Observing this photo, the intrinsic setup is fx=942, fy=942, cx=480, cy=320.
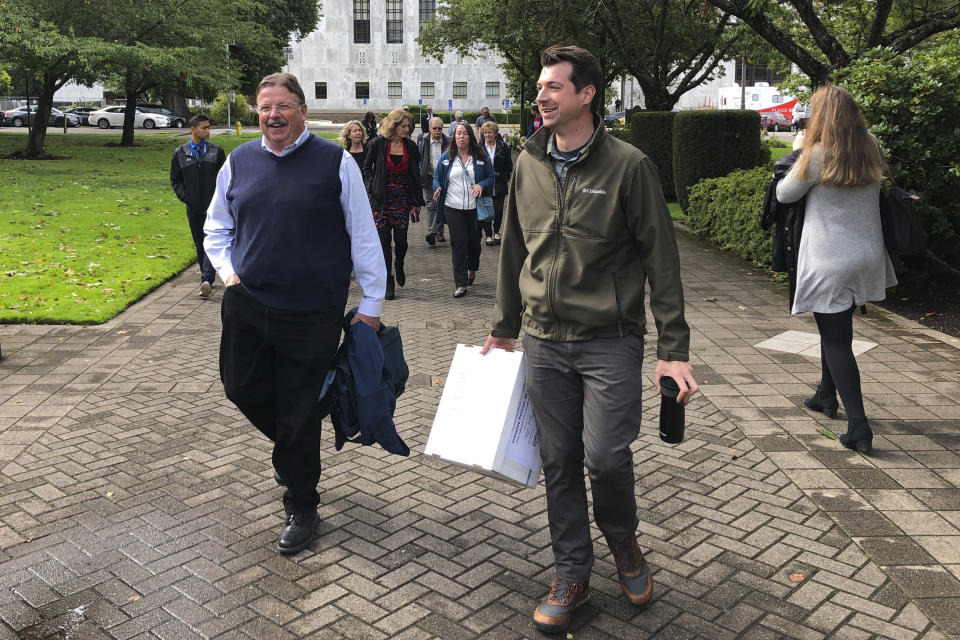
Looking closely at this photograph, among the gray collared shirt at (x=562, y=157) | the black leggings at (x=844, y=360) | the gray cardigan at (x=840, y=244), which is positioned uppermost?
the gray collared shirt at (x=562, y=157)

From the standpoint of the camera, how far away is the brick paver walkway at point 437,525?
3594 mm

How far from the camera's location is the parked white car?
54.2m

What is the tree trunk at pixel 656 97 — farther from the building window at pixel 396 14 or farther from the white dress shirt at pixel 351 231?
the building window at pixel 396 14

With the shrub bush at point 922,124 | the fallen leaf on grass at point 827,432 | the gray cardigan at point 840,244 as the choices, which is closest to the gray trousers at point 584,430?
the gray cardigan at point 840,244

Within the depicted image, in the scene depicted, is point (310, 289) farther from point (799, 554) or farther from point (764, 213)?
point (764, 213)

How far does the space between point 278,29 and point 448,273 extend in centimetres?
4846

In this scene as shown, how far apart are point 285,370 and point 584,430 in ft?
4.68

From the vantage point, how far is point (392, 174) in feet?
31.9

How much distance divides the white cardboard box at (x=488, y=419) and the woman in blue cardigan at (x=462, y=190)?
6.48 m

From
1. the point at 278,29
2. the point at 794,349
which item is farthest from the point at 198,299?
the point at 278,29

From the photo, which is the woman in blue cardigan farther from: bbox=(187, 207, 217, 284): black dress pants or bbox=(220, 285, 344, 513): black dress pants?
bbox=(220, 285, 344, 513): black dress pants

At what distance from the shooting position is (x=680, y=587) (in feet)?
12.5

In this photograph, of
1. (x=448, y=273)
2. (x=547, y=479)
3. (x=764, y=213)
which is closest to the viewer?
(x=547, y=479)

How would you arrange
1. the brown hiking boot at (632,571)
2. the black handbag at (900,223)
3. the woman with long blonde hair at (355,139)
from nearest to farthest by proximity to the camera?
the brown hiking boot at (632,571)
the black handbag at (900,223)
the woman with long blonde hair at (355,139)
